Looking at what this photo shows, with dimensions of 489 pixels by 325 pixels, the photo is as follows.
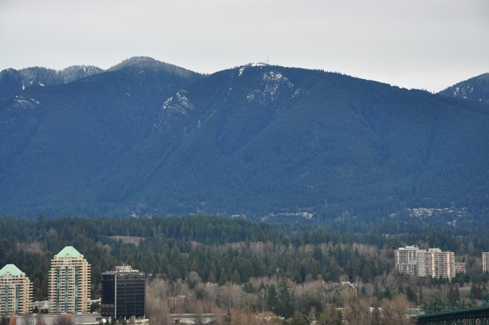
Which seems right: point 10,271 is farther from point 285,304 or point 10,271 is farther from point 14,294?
point 285,304

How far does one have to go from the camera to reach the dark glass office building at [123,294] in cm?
14925

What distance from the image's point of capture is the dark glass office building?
14925 cm

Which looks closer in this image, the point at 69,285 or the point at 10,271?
the point at 69,285

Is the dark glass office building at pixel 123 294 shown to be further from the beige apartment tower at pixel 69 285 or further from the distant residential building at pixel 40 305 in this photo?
the distant residential building at pixel 40 305

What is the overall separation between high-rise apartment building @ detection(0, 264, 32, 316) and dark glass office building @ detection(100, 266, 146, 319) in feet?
29.2

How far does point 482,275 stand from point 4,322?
7510 cm

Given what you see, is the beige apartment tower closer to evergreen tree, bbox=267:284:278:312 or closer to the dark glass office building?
the dark glass office building

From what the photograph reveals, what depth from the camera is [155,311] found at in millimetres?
149500

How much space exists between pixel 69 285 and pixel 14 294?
6.46 m

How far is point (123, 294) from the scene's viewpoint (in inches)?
5935

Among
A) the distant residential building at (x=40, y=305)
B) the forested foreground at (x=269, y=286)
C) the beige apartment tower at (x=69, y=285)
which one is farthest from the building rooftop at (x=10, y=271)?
the forested foreground at (x=269, y=286)

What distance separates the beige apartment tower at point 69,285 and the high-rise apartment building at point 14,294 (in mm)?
2826

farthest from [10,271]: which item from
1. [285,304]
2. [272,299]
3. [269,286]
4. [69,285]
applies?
[285,304]

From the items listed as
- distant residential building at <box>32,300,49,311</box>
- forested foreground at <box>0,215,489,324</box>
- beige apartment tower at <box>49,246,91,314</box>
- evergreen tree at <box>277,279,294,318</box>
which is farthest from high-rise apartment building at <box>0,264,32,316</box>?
evergreen tree at <box>277,279,294,318</box>
